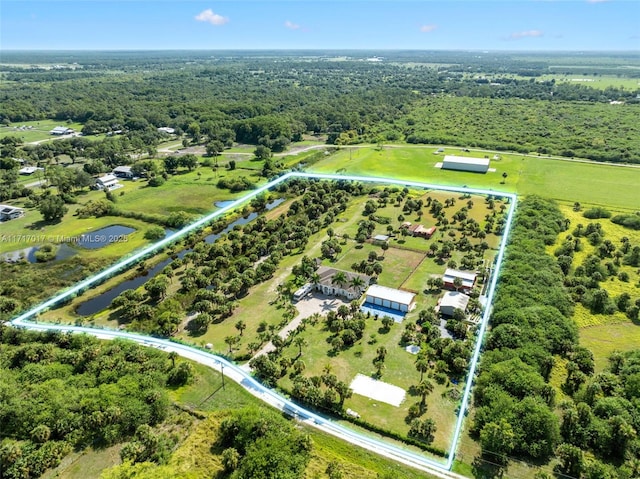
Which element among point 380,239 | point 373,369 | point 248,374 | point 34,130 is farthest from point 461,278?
point 34,130

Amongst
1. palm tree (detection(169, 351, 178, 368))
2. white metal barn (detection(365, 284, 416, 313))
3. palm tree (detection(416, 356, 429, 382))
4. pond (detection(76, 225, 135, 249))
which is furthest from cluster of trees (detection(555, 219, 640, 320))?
pond (detection(76, 225, 135, 249))

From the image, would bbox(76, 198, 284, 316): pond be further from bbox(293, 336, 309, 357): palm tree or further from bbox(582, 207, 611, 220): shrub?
bbox(582, 207, 611, 220): shrub

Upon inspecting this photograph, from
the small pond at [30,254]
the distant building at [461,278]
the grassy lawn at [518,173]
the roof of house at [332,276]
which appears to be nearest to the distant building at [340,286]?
the roof of house at [332,276]

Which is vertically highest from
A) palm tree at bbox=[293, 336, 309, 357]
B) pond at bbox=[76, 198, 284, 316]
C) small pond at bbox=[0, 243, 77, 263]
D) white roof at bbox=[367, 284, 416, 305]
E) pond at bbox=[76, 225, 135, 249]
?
white roof at bbox=[367, 284, 416, 305]

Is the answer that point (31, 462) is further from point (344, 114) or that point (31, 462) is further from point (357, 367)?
point (344, 114)

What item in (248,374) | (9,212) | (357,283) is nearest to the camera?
(248,374)

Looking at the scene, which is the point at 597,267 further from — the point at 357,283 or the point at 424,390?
the point at 424,390

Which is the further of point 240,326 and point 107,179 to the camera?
point 107,179
